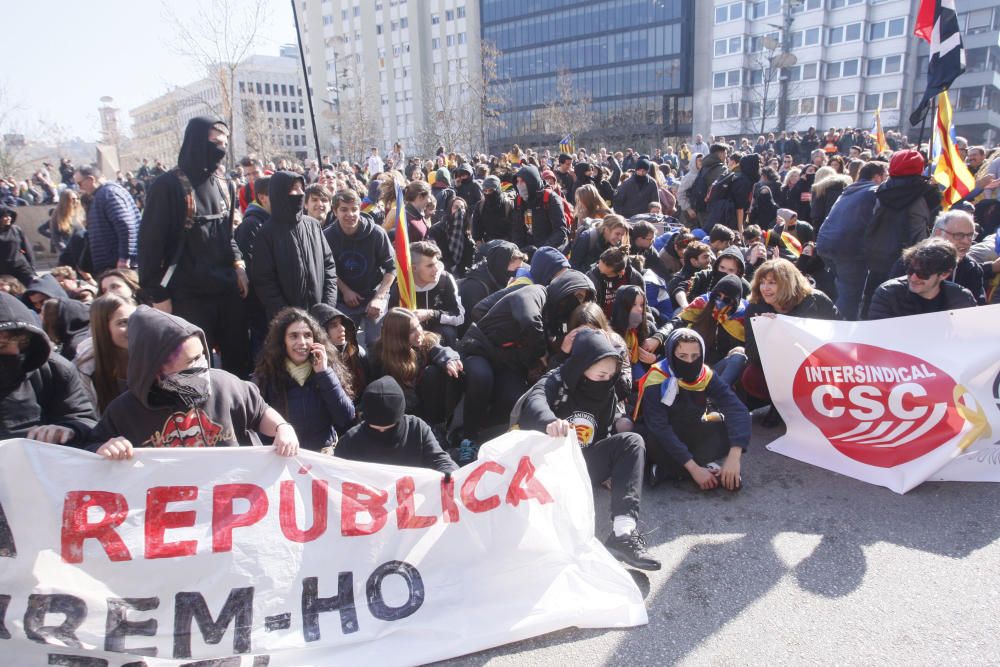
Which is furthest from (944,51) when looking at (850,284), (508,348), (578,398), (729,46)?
(729,46)

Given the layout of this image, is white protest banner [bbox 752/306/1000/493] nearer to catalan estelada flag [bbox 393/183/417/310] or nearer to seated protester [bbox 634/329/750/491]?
seated protester [bbox 634/329/750/491]

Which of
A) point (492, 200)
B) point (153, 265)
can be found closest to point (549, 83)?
point (492, 200)

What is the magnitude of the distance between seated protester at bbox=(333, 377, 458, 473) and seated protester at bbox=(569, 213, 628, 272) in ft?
10.5

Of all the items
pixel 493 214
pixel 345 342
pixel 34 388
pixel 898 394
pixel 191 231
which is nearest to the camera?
pixel 34 388

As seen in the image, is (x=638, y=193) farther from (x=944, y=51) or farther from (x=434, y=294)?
(x=434, y=294)

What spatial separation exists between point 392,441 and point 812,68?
69857 millimetres

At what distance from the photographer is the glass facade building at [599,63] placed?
6259 cm

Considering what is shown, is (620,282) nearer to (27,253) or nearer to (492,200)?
(492,200)

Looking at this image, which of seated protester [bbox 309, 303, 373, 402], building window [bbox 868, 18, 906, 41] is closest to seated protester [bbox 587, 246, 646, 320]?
seated protester [bbox 309, 303, 373, 402]

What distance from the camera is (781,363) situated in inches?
175

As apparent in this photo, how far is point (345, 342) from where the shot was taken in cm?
459

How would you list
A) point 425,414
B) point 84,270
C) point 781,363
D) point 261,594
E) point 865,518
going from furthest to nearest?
point 84,270 < point 425,414 < point 781,363 < point 865,518 < point 261,594

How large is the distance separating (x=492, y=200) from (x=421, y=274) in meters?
2.91

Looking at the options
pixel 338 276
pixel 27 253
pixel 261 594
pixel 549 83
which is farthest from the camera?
pixel 549 83
